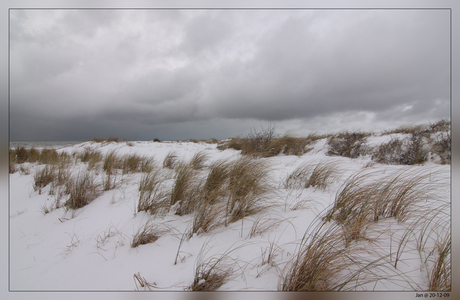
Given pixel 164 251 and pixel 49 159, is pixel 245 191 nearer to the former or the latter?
pixel 164 251

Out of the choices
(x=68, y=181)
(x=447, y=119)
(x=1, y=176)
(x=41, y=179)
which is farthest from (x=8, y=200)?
(x=447, y=119)

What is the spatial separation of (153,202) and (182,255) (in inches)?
31.7

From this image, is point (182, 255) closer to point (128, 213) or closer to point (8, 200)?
point (128, 213)

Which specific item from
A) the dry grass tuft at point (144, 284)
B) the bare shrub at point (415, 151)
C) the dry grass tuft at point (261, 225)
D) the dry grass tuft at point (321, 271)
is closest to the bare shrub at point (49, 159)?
the dry grass tuft at point (144, 284)

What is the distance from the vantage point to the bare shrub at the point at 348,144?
13.6 ft

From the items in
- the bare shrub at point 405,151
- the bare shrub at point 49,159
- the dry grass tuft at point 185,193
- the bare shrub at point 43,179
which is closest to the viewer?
the dry grass tuft at point 185,193

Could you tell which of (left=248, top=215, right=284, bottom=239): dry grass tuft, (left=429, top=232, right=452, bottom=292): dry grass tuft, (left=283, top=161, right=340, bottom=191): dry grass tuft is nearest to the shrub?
(left=248, top=215, right=284, bottom=239): dry grass tuft

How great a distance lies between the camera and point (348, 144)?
4.49 m

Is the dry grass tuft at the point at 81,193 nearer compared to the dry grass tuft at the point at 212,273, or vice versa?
the dry grass tuft at the point at 212,273

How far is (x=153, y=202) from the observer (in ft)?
5.81

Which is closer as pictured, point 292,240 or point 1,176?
point 292,240

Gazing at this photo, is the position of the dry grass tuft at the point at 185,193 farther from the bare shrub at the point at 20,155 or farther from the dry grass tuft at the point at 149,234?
the bare shrub at the point at 20,155

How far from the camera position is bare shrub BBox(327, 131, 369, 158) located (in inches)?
164

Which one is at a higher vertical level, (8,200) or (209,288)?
(8,200)
